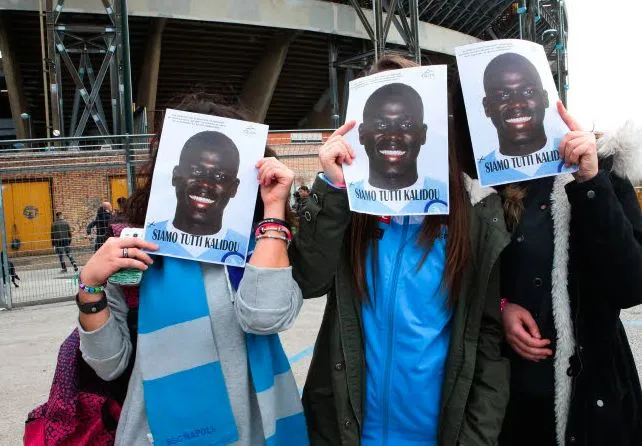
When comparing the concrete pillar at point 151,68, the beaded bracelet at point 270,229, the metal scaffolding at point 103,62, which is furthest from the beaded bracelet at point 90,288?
the concrete pillar at point 151,68

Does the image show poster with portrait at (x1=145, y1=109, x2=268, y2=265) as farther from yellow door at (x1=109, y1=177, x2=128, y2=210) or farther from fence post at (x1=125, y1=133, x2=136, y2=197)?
yellow door at (x1=109, y1=177, x2=128, y2=210)

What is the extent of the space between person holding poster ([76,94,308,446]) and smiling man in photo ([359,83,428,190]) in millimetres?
291

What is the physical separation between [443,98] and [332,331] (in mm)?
793

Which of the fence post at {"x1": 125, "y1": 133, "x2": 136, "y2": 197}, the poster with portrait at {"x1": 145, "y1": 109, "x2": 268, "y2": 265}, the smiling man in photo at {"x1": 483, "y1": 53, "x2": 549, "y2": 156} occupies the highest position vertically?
the fence post at {"x1": 125, "y1": 133, "x2": 136, "y2": 197}

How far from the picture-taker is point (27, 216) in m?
9.94

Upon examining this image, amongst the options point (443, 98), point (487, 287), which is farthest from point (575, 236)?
point (443, 98)

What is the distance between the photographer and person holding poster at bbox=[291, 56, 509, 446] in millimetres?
1652

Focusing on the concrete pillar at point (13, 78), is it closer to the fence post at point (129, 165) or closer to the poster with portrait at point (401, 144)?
the fence post at point (129, 165)

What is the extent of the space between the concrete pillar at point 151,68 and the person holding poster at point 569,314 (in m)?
21.0

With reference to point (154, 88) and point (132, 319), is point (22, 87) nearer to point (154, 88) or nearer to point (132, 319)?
point (154, 88)

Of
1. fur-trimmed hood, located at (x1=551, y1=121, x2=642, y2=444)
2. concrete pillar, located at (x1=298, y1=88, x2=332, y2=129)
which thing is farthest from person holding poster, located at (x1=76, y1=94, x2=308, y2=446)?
concrete pillar, located at (x1=298, y1=88, x2=332, y2=129)

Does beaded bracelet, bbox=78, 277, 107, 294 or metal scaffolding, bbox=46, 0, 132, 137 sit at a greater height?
metal scaffolding, bbox=46, 0, 132, 137

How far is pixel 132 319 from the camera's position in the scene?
1.76 metres

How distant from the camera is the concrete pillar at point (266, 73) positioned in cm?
2498
